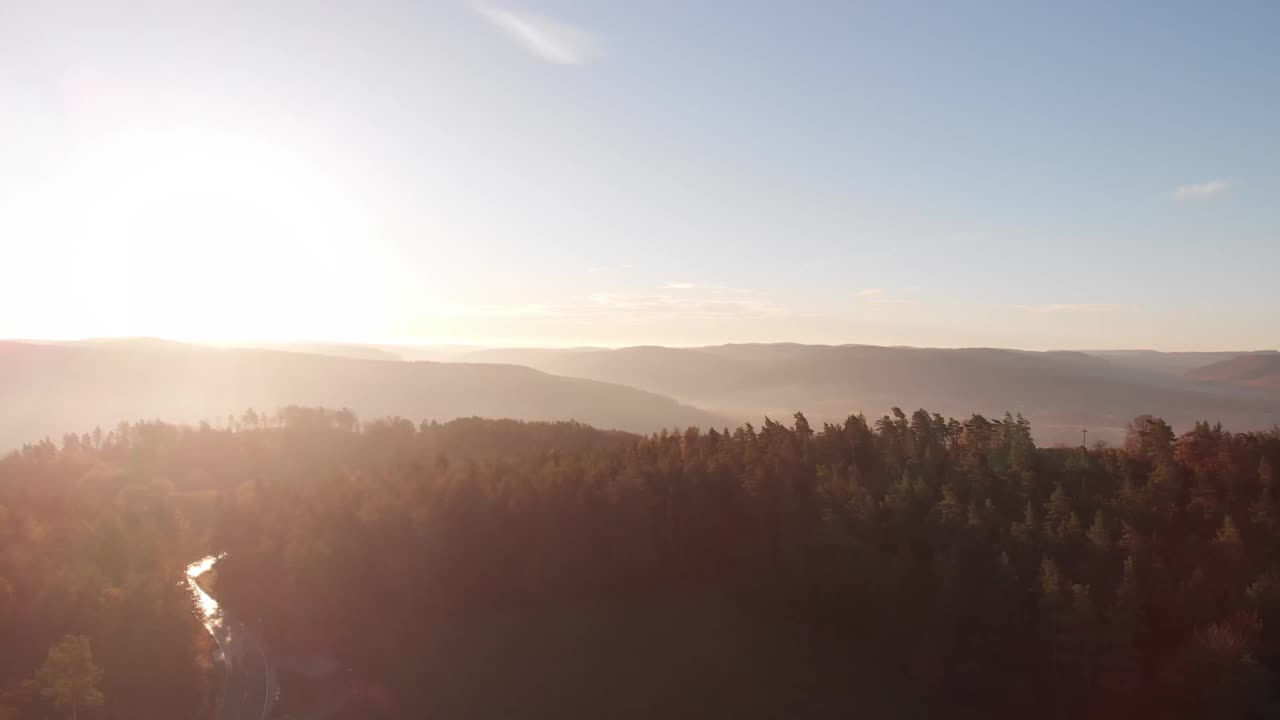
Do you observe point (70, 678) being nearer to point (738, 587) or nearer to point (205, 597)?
point (205, 597)

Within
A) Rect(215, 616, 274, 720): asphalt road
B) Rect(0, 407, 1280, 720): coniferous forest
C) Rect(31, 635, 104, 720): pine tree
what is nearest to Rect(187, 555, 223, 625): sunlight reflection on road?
Rect(215, 616, 274, 720): asphalt road

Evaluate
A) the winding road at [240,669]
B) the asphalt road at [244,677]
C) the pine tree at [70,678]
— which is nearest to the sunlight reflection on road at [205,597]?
the winding road at [240,669]

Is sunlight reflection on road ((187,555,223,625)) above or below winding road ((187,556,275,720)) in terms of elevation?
below

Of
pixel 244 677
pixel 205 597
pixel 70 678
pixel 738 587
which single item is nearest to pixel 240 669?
pixel 244 677

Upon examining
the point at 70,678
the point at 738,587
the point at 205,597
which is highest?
the point at 738,587

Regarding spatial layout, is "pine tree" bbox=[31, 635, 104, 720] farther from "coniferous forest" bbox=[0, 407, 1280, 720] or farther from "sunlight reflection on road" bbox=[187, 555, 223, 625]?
"sunlight reflection on road" bbox=[187, 555, 223, 625]

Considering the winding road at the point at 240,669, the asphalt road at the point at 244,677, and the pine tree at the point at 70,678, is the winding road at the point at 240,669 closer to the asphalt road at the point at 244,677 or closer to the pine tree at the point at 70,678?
the asphalt road at the point at 244,677
